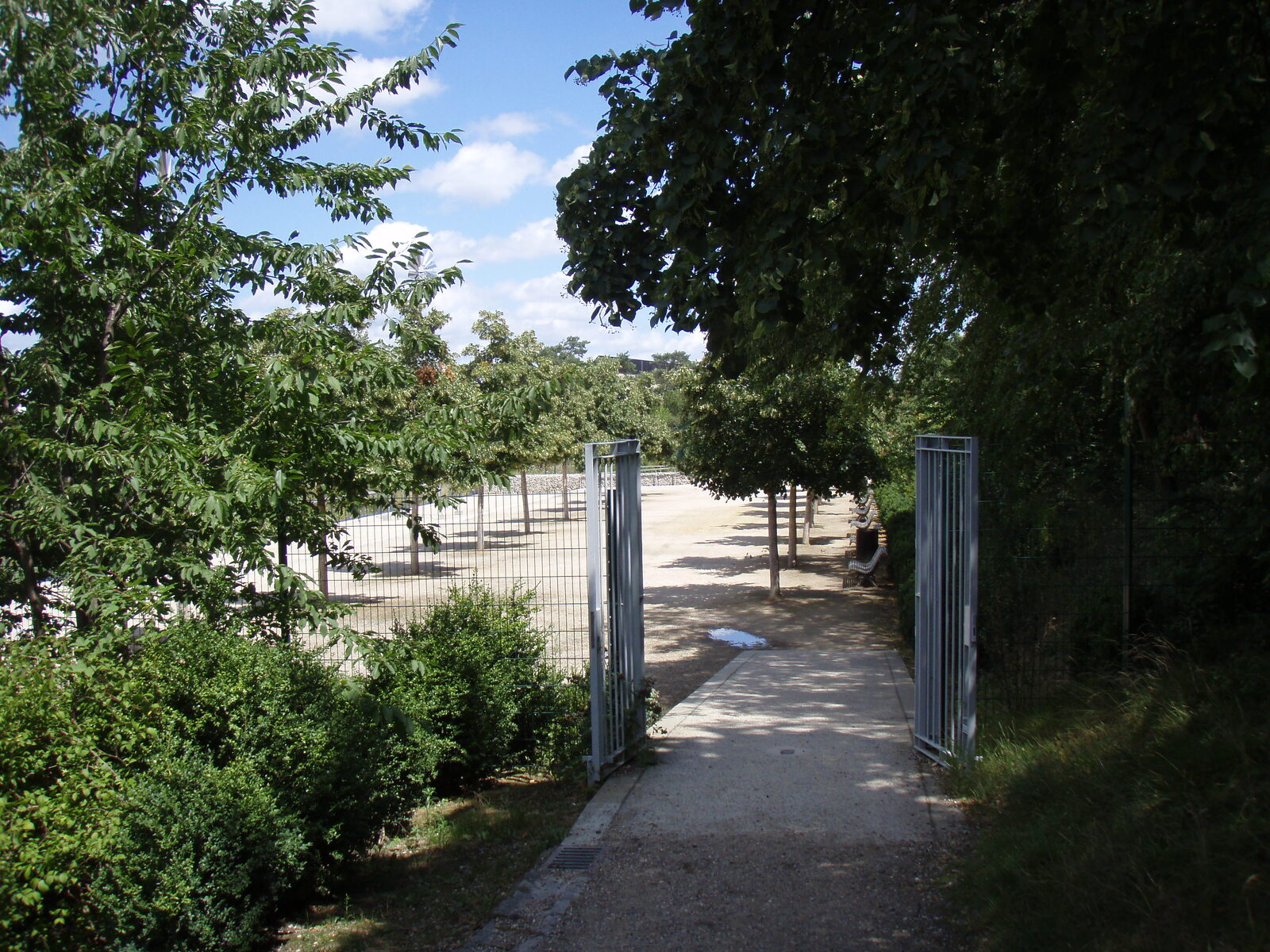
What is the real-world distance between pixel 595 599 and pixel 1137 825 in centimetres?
336

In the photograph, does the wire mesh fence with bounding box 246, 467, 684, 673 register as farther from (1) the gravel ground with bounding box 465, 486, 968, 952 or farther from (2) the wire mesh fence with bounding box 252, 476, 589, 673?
(1) the gravel ground with bounding box 465, 486, 968, 952

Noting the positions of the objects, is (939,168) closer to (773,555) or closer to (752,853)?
(752,853)

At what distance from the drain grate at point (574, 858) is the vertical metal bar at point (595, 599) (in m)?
1.07

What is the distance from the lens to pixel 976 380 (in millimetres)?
9188

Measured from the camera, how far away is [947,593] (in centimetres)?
652

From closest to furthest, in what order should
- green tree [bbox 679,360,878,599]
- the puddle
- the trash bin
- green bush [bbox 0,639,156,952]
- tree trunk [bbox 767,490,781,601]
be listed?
1. green bush [bbox 0,639,156,952]
2. the puddle
3. green tree [bbox 679,360,878,599]
4. tree trunk [bbox 767,490,781,601]
5. the trash bin

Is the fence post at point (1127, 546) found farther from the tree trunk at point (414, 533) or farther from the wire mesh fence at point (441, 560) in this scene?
the tree trunk at point (414, 533)

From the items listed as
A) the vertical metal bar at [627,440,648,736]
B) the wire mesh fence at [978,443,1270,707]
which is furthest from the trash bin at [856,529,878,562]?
the vertical metal bar at [627,440,648,736]

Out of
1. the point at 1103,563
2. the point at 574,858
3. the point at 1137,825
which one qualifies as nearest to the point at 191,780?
the point at 574,858

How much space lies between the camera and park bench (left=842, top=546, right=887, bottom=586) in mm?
18594

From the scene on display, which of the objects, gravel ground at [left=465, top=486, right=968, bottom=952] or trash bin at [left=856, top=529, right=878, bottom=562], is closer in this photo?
gravel ground at [left=465, top=486, right=968, bottom=952]

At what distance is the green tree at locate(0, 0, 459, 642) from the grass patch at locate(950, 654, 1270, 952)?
3634 millimetres

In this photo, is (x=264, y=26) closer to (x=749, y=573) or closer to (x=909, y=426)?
(x=749, y=573)

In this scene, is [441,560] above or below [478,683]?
above
